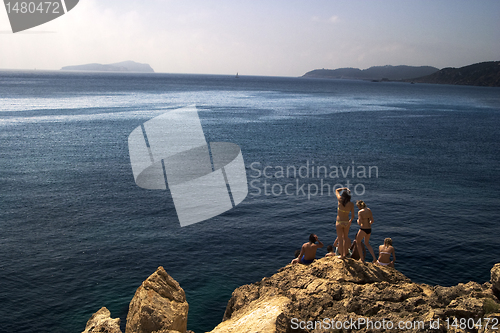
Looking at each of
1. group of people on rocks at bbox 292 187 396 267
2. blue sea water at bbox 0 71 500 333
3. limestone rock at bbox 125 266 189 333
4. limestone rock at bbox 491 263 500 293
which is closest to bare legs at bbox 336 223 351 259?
group of people on rocks at bbox 292 187 396 267

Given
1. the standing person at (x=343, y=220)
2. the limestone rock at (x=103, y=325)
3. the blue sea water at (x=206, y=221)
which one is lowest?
the blue sea water at (x=206, y=221)

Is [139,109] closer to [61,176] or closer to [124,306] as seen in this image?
[61,176]

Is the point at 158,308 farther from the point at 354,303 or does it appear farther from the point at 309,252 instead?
the point at 309,252

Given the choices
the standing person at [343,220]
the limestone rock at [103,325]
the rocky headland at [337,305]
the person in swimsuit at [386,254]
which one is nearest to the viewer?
A: the rocky headland at [337,305]

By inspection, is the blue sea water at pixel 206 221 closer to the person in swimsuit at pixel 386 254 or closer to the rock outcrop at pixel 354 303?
the rock outcrop at pixel 354 303

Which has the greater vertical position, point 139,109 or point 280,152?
point 139,109

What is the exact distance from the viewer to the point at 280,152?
43562mm

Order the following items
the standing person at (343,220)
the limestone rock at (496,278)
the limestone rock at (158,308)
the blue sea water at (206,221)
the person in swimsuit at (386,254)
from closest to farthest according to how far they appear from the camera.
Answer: the limestone rock at (496,278)
the limestone rock at (158,308)
the standing person at (343,220)
the person in swimsuit at (386,254)
the blue sea water at (206,221)

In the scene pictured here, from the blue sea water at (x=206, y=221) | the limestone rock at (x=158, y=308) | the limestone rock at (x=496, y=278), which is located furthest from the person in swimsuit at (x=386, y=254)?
the blue sea water at (x=206, y=221)

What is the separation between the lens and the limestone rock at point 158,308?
895 cm

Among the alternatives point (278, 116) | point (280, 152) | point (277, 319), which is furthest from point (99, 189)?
point (278, 116)

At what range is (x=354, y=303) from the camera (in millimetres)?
8805

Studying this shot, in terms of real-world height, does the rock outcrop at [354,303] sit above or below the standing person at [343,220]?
below

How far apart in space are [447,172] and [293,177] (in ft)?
50.5
